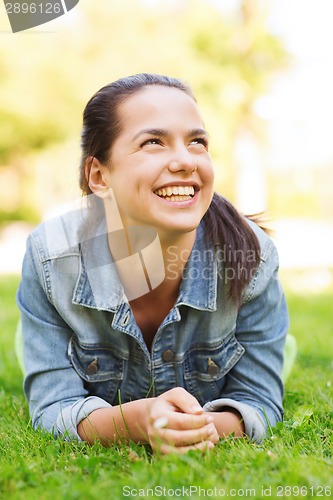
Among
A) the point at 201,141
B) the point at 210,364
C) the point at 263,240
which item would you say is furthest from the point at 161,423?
the point at 201,141

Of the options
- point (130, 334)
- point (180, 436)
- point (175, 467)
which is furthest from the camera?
point (130, 334)

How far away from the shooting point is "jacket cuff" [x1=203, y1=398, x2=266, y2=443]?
218 centimetres

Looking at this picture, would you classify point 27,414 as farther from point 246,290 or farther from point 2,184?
point 2,184

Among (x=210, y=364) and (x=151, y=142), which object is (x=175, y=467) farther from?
(x=151, y=142)

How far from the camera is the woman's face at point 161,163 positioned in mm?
2180


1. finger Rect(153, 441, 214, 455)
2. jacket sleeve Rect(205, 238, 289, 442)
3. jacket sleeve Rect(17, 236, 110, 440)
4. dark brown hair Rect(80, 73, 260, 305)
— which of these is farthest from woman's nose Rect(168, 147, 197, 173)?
finger Rect(153, 441, 214, 455)

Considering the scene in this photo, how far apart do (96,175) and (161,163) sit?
35cm

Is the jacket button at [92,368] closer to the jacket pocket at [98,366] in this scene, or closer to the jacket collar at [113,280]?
the jacket pocket at [98,366]

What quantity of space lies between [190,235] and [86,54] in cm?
1174

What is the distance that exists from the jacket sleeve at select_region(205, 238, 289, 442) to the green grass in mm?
138

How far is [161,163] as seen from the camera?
2.18 meters

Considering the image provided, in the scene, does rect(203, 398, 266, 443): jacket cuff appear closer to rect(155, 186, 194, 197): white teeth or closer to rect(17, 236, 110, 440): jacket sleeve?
rect(17, 236, 110, 440): jacket sleeve

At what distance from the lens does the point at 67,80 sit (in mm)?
13844

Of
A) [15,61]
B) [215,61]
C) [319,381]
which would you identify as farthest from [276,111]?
[319,381]
